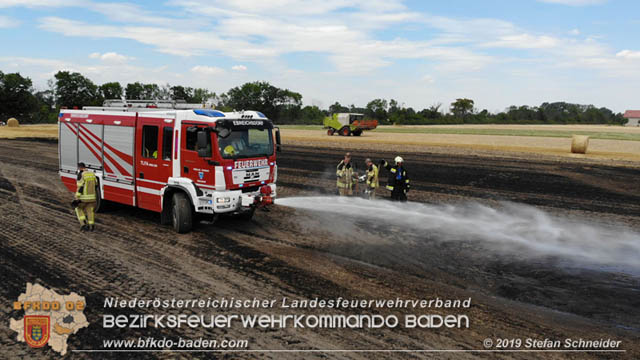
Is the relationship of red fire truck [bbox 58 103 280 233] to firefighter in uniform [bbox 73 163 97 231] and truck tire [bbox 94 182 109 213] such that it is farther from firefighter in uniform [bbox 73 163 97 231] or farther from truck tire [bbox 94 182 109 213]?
firefighter in uniform [bbox 73 163 97 231]

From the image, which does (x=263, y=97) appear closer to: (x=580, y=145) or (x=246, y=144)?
(x=580, y=145)

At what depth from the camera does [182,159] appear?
9953 mm

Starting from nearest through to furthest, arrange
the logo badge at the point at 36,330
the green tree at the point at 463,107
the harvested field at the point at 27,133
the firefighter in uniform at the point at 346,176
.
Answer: the logo badge at the point at 36,330 → the firefighter in uniform at the point at 346,176 → the harvested field at the point at 27,133 → the green tree at the point at 463,107

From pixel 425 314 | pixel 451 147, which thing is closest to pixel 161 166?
pixel 425 314

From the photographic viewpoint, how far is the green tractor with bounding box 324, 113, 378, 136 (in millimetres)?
46281

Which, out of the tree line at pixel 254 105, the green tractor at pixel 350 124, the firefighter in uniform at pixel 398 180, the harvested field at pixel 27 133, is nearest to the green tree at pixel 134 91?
the tree line at pixel 254 105

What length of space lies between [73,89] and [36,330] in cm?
8950

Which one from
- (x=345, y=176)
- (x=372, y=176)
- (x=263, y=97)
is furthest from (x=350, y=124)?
(x=263, y=97)

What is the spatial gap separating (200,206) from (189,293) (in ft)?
10.3

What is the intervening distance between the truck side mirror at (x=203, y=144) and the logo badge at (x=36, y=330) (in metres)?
4.29

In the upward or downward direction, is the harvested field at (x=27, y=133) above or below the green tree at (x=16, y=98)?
below

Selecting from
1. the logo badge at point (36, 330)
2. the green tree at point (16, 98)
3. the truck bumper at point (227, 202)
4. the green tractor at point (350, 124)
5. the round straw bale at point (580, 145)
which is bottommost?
the logo badge at point (36, 330)

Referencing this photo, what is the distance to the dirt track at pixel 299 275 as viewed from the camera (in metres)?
5.83

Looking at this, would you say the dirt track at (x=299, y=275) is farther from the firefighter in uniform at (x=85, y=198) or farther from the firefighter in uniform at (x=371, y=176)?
the firefighter in uniform at (x=371, y=176)
